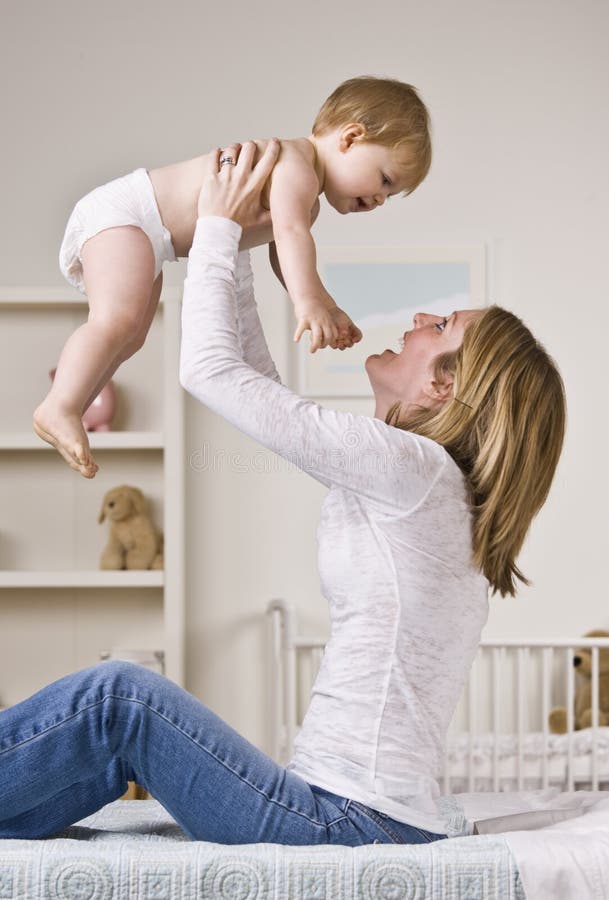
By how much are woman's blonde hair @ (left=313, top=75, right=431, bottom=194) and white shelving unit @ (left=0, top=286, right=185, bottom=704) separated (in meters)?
1.60

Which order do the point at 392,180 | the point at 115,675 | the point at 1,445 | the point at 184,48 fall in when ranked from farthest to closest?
the point at 184,48, the point at 1,445, the point at 392,180, the point at 115,675

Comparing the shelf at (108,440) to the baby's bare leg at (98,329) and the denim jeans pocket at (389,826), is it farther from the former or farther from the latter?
the denim jeans pocket at (389,826)

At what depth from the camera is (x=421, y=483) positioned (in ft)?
3.91

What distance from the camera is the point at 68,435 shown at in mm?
1158

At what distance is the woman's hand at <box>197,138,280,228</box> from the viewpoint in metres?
1.20

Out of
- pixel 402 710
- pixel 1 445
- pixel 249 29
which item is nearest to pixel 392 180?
pixel 402 710

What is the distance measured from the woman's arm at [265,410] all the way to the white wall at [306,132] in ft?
5.65

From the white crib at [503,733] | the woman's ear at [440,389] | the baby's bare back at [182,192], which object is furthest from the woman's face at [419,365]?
the white crib at [503,733]

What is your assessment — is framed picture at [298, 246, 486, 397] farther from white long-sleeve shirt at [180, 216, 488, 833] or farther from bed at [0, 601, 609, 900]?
bed at [0, 601, 609, 900]

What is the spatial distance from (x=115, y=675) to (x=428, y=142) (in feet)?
2.39

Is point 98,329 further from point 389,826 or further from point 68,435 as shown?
point 389,826

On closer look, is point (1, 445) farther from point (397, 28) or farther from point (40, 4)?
point (397, 28)

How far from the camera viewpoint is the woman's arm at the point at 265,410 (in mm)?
1134

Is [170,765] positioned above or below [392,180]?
below
